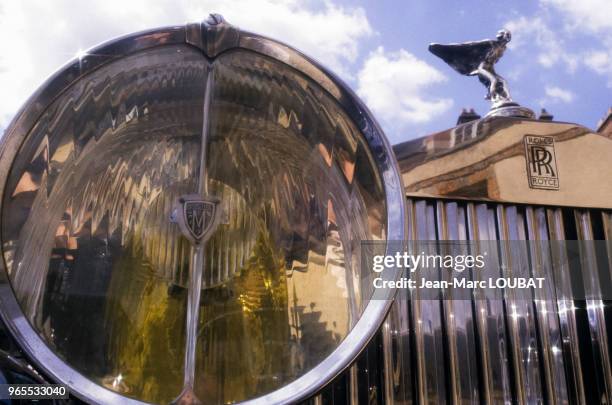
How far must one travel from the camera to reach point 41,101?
89cm

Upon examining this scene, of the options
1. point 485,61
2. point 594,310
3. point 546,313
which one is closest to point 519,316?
point 546,313

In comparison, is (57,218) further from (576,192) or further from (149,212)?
(576,192)

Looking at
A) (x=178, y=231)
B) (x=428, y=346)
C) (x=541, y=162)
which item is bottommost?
(x=428, y=346)

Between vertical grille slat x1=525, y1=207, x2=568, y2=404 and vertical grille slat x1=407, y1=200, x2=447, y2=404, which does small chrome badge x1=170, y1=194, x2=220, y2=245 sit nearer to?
vertical grille slat x1=407, y1=200, x2=447, y2=404

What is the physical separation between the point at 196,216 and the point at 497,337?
0.78 meters

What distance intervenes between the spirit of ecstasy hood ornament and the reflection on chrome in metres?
0.68

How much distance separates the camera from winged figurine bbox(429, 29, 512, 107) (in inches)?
65.2

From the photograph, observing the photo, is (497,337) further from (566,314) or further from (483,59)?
(483,59)

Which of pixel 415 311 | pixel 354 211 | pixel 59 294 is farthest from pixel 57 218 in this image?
pixel 415 311

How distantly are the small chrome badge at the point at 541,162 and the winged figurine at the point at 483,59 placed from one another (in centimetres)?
17

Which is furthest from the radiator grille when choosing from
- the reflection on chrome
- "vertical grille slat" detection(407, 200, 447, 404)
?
the reflection on chrome

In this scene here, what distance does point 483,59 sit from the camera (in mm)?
1700

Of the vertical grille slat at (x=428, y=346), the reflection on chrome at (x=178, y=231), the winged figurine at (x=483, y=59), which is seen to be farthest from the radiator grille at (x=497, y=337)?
the winged figurine at (x=483, y=59)

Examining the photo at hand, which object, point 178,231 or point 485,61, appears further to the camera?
point 485,61
